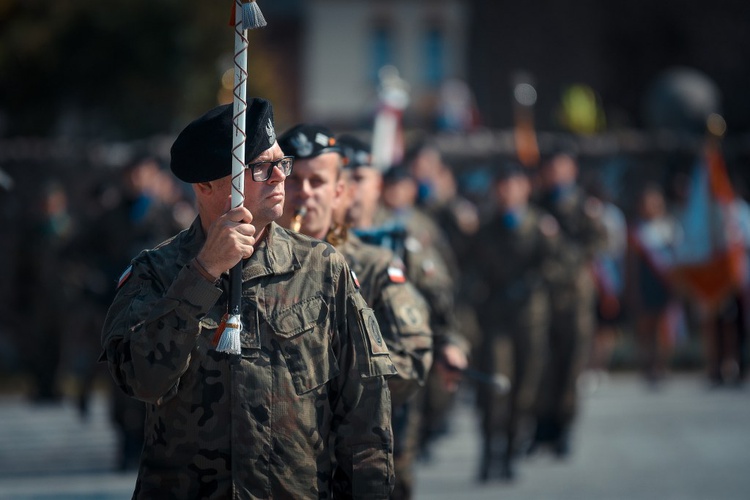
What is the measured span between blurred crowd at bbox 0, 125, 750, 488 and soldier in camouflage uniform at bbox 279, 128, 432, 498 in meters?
0.86

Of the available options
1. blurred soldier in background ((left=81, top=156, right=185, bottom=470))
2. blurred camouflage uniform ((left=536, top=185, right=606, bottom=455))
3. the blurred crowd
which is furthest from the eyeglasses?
blurred camouflage uniform ((left=536, top=185, right=606, bottom=455))

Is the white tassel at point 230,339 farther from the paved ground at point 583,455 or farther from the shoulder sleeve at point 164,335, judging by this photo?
the paved ground at point 583,455

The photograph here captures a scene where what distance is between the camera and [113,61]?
27.8 metres

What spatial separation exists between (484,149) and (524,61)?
17.8m

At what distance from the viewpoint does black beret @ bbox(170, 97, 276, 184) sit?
12.3ft

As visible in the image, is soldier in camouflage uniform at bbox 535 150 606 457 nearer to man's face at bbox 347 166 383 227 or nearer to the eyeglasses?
man's face at bbox 347 166 383 227

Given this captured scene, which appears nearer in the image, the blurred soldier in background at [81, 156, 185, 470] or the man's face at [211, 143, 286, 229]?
the man's face at [211, 143, 286, 229]

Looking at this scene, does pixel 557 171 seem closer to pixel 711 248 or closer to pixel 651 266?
pixel 711 248

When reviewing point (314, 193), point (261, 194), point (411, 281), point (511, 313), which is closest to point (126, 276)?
point (261, 194)

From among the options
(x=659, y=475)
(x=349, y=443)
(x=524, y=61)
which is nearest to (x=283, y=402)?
(x=349, y=443)

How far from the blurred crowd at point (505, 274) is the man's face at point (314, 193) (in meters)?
1.18

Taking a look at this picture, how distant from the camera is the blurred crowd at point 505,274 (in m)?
10.1

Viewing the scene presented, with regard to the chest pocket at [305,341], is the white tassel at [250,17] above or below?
above

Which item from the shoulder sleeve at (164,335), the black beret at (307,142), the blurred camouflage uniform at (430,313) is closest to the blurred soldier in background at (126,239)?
the blurred camouflage uniform at (430,313)
